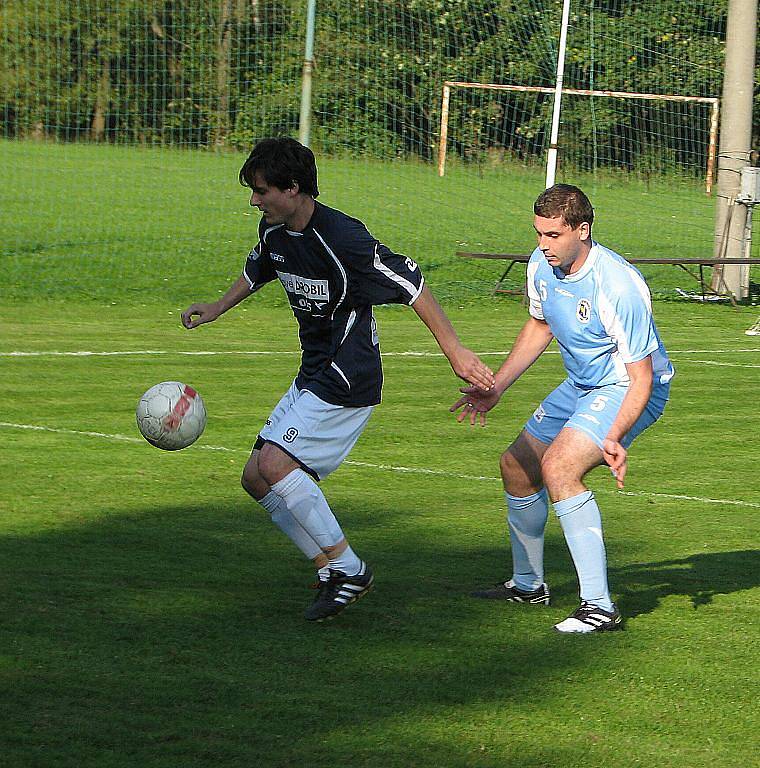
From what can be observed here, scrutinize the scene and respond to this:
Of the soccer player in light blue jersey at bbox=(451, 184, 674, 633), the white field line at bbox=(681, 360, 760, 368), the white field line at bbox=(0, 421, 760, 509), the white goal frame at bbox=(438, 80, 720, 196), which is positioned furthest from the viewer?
the white goal frame at bbox=(438, 80, 720, 196)

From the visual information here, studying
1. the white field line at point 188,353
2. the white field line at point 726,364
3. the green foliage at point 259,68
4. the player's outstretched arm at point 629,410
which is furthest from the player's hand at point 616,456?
the green foliage at point 259,68

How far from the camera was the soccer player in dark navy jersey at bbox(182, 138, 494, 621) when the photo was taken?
5.58 meters

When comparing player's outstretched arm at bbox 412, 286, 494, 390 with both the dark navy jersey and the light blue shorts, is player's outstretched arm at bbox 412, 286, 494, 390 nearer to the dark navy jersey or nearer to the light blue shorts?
the dark navy jersey

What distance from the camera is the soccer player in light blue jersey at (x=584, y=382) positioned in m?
5.46

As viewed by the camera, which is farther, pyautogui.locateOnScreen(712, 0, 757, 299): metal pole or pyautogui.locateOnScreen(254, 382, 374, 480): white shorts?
pyautogui.locateOnScreen(712, 0, 757, 299): metal pole

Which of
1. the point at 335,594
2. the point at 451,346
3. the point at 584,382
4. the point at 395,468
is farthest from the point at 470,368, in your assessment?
the point at 395,468

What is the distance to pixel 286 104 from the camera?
22109 mm

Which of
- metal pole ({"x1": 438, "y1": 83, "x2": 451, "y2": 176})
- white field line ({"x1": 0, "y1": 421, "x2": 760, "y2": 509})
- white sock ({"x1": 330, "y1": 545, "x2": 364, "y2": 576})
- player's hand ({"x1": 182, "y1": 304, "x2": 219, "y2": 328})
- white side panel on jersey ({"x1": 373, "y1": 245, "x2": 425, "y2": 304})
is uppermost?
metal pole ({"x1": 438, "y1": 83, "x2": 451, "y2": 176})

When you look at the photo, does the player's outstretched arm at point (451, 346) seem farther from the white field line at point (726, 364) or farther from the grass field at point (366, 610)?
the white field line at point (726, 364)

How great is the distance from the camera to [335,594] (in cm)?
570

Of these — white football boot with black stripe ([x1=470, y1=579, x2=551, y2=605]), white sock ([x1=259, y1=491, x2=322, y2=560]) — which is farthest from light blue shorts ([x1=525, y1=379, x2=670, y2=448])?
white sock ([x1=259, y1=491, x2=322, y2=560])

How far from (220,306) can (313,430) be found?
955mm

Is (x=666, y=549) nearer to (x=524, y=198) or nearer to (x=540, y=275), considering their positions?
(x=540, y=275)

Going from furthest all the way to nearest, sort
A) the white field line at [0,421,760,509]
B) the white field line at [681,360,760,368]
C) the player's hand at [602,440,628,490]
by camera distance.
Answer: the white field line at [681,360,760,368] → the white field line at [0,421,760,509] → the player's hand at [602,440,628,490]
